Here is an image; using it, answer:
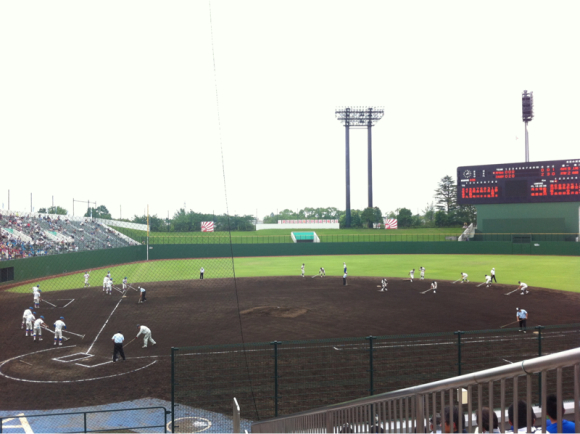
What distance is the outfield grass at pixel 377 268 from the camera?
112ft

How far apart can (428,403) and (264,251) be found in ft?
184

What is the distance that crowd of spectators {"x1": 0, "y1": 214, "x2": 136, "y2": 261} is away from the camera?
35.7 meters

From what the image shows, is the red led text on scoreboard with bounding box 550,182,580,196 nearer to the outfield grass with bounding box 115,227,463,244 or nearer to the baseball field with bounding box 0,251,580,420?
the baseball field with bounding box 0,251,580,420

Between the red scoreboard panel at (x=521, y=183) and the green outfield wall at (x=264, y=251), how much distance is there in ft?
26.4

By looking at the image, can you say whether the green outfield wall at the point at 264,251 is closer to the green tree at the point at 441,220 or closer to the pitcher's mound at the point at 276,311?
the pitcher's mound at the point at 276,311

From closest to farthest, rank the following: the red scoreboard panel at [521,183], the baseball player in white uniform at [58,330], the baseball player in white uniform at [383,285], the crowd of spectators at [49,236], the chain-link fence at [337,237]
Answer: the baseball player in white uniform at [58,330] < the baseball player in white uniform at [383,285] < the crowd of spectators at [49,236] < the red scoreboard panel at [521,183] < the chain-link fence at [337,237]

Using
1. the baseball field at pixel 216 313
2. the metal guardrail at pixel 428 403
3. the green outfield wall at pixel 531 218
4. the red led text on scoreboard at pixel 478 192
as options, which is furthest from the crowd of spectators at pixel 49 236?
the green outfield wall at pixel 531 218

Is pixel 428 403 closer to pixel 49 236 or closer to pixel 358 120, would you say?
pixel 49 236

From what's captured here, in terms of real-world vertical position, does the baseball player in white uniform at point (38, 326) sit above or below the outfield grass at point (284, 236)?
below

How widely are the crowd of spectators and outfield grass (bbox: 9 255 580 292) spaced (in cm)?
305

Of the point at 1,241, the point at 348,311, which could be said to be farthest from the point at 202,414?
the point at 1,241

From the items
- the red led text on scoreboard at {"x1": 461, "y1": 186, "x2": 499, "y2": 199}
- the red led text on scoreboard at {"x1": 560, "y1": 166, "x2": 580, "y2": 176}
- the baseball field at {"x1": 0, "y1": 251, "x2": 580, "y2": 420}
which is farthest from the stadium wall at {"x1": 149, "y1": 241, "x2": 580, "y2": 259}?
the baseball field at {"x1": 0, "y1": 251, "x2": 580, "y2": 420}

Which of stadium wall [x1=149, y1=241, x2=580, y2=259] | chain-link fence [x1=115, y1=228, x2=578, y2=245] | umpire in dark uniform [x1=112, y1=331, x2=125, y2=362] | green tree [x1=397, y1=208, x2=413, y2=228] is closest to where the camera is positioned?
umpire in dark uniform [x1=112, y1=331, x2=125, y2=362]

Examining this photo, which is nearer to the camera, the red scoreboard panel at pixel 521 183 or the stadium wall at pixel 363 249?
the red scoreboard panel at pixel 521 183
